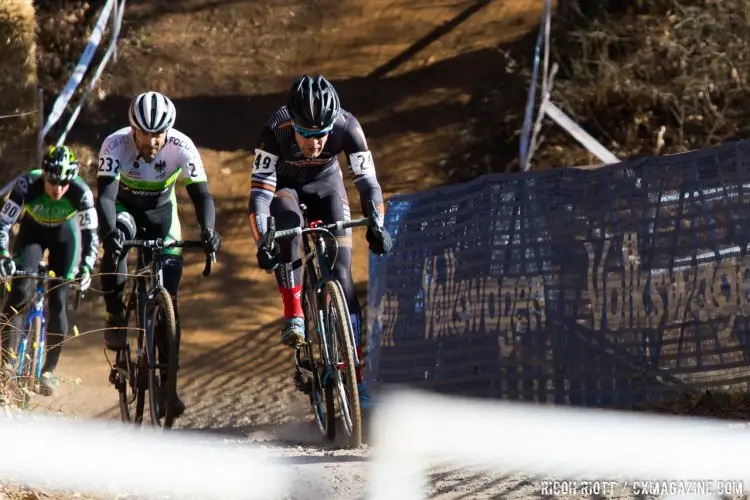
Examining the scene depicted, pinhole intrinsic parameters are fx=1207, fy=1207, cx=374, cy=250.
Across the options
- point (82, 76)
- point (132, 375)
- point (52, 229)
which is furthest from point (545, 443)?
point (82, 76)

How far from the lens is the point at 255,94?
690 inches

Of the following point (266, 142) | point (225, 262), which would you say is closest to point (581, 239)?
point (266, 142)

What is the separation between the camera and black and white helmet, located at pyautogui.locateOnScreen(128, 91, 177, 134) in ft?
26.4

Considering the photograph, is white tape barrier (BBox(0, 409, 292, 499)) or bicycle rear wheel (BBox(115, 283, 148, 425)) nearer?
white tape barrier (BBox(0, 409, 292, 499))

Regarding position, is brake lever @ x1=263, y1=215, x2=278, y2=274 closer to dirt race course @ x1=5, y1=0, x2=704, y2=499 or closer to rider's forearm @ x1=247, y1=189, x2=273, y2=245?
rider's forearm @ x1=247, y1=189, x2=273, y2=245

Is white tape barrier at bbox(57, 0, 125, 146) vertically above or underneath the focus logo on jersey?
above

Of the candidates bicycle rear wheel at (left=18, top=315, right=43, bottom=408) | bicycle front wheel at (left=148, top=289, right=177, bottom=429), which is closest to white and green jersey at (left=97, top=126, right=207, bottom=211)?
bicycle front wheel at (left=148, top=289, right=177, bottom=429)

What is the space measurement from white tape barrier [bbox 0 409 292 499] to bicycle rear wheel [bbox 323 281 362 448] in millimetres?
494

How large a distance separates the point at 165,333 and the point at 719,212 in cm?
377

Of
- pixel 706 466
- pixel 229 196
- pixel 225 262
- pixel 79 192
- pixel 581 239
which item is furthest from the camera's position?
pixel 229 196

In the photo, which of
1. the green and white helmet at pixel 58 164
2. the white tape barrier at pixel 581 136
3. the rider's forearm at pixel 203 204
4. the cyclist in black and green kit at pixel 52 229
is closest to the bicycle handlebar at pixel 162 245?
the rider's forearm at pixel 203 204

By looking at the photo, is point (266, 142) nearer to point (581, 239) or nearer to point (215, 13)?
point (581, 239)

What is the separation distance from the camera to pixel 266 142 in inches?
311

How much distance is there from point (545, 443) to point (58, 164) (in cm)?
467
